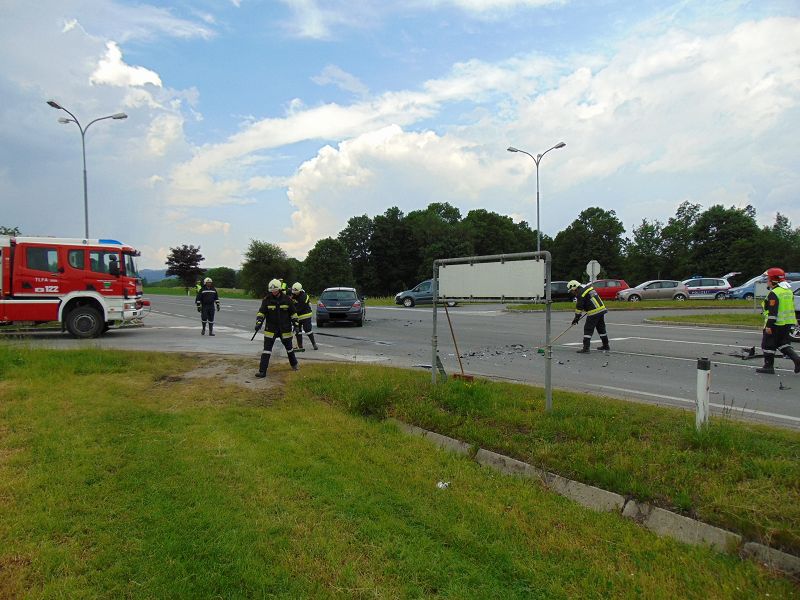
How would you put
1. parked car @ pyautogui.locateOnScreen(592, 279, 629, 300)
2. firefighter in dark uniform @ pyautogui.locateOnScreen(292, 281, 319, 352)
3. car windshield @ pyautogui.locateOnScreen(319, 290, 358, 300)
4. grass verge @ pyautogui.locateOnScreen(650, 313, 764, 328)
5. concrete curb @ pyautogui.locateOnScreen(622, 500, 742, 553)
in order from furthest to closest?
parked car @ pyautogui.locateOnScreen(592, 279, 629, 300) → car windshield @ pyautogui.locateOnScreen(319, 290, 358, 300) → grass verge @ pyautogui.locateOnScreen(650, 313, 764, 328) → firefighter in dark uniform @ pyautogui.locateOnScreen(292, 281, 319, 352) → concrete curb @ pyautogui.locateOnScreen(622, 500, 742, 553)

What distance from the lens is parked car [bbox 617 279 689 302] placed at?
3450 centimetres

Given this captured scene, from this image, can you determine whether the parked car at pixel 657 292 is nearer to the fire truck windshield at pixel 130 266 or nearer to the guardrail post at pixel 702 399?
the fire truck windshield at pixel 130 266

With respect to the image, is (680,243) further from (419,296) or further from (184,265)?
(184,265)

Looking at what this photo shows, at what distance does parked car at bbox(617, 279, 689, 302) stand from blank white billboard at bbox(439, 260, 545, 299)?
103 feet

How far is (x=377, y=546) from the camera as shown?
322cm

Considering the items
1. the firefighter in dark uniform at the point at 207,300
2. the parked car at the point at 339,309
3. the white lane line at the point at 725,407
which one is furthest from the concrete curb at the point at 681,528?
the parked car at the point at 339,309

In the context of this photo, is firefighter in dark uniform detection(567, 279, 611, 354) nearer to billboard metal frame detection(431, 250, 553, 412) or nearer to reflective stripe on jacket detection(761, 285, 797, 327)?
reflective stripe on jacket detection(761, 285, 797, 327)

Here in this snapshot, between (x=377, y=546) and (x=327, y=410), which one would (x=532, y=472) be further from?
(x=327, y=410)

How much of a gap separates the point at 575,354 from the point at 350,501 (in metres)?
9.22

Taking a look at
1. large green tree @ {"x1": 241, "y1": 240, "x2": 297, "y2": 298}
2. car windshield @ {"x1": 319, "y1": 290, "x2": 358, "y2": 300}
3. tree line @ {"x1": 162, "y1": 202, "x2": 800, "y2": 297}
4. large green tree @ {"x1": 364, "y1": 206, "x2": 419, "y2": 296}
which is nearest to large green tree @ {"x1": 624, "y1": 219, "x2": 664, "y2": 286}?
tree line @ {"x1": 162, "y1": 202, "x2": 800, "y2": 297}

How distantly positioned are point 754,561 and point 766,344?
787cm

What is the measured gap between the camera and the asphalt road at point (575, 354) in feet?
25.4

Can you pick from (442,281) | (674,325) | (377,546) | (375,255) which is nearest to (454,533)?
(377,546)

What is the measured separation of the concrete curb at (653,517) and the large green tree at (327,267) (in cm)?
6481
